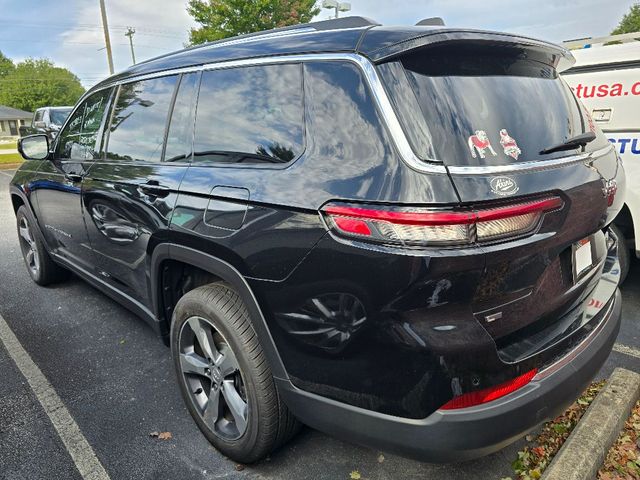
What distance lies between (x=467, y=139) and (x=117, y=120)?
2.43 meters

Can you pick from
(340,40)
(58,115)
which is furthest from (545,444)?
(58,115)

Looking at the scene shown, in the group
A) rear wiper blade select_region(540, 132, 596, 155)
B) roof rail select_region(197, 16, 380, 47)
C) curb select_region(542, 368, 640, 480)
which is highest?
roof rail select_region(197, 16, 380, 47)

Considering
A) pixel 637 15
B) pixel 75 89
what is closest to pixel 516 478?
pixel 637 15

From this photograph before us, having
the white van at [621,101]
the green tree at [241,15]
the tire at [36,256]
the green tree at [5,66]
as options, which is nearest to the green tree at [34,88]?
the green tree at [5,66]

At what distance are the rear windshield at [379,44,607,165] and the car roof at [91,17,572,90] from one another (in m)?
0.05

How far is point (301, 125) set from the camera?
187 cm

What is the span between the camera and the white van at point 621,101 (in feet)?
12.0

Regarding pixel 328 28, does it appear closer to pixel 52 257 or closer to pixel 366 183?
pixel 366 183

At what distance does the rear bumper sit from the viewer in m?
1.59

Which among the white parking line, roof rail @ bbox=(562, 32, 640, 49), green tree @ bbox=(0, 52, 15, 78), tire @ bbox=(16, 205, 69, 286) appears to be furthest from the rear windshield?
green tree @ bbox=(0, 52, 15, 78)

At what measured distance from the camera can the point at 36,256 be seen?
463 cm

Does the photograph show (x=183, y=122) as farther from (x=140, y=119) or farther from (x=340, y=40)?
(x=340, y=40)

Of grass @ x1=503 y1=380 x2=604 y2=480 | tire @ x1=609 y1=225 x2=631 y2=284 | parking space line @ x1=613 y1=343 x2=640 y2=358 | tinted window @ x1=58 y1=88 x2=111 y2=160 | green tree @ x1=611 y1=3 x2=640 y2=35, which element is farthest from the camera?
green tree @ x1=611 y1=3 x2=640 y2=35

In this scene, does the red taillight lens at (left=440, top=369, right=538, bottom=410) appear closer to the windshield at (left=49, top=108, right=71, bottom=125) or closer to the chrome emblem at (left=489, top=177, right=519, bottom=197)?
the chrome emblem at (left=489, top=177, right=519, bottom=197)
